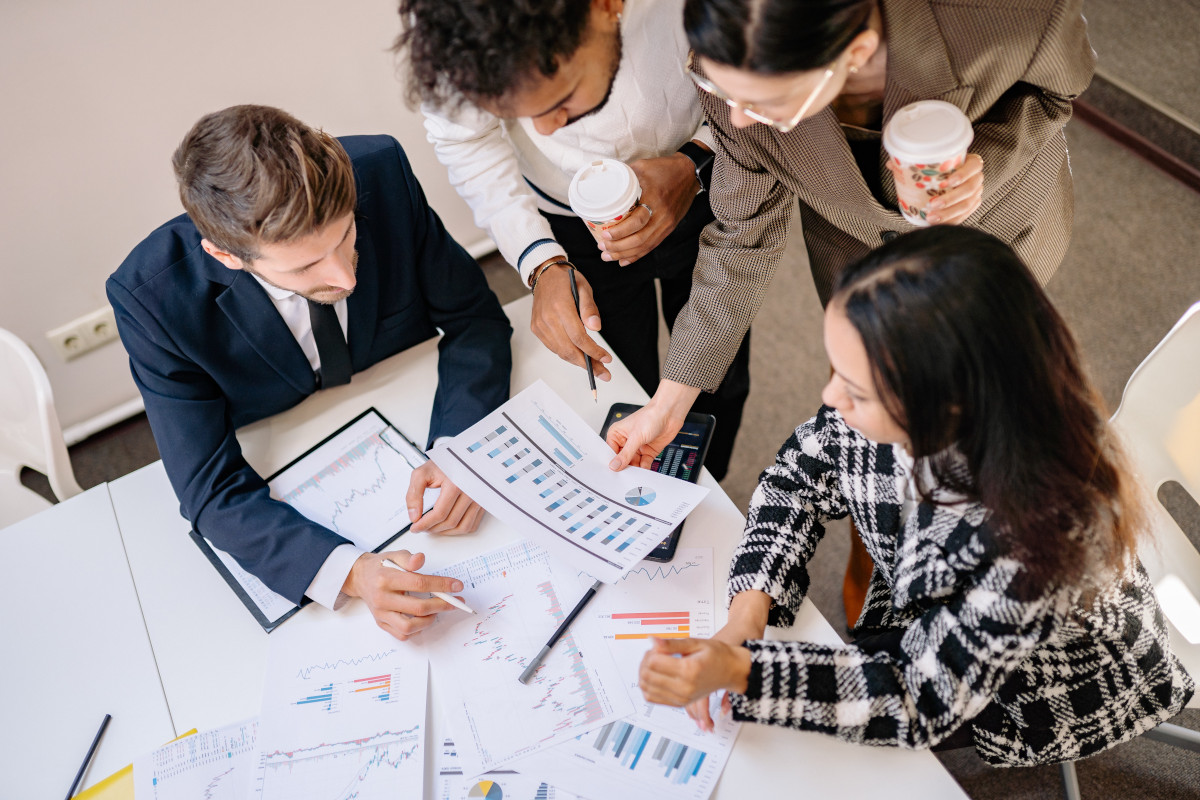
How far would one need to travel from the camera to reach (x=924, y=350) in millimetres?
893

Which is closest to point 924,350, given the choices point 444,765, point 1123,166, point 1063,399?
point 1063,399

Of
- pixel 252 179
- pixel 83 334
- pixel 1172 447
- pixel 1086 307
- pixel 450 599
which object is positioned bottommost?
pixel 1086 307

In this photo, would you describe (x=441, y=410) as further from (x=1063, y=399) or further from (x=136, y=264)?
(x=1063, y=399)

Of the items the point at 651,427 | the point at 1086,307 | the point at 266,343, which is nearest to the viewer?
the point at 651,427

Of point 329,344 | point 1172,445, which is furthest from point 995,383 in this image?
point 329,344

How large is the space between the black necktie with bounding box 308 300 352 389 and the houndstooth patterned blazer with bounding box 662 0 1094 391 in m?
0.57

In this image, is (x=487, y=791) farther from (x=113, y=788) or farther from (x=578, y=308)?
(x=578, y=308)

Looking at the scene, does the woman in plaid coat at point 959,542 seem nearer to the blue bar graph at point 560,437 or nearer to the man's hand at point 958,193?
the man's hand at point 958,193

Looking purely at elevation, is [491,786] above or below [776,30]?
below

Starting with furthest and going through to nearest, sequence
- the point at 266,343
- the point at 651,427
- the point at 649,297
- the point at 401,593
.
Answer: the point at 649,297, the point at 266,343, the point at 651,427, the point at 401,593

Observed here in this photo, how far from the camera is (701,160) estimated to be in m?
1.51

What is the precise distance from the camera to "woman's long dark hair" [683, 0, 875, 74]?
877 millimetres

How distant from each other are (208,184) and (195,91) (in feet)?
3.53

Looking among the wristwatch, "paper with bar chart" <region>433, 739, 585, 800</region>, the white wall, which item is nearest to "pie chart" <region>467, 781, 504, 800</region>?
"paper with bar chart" <region>433, 739, 585, 800</region>
